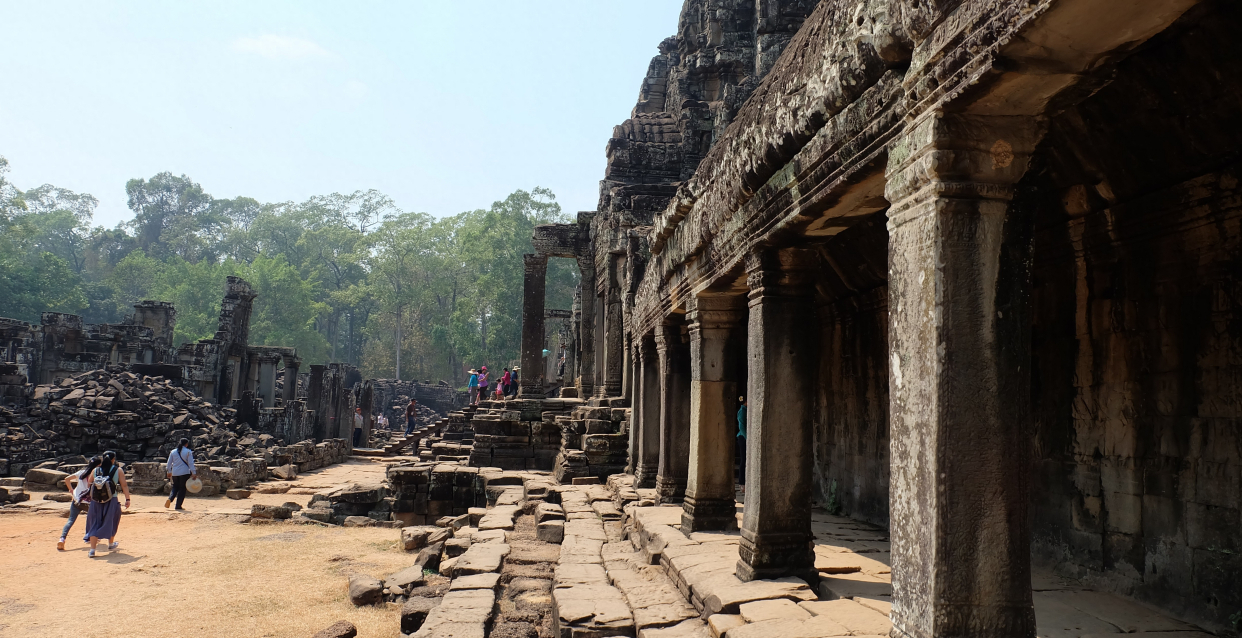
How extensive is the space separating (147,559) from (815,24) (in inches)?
396

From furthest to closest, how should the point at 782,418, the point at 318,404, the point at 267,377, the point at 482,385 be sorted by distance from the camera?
the point at 267,377 < the point at 318,404 < the point at 482,385 < the point at 782,418

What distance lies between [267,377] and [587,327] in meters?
16.9

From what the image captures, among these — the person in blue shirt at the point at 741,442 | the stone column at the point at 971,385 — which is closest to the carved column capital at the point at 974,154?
the stone column at the point at 971,385

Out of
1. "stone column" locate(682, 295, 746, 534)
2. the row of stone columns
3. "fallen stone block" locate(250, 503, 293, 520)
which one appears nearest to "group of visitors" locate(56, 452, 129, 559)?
"fallen stone block" locate(250, 503, 293, 520)

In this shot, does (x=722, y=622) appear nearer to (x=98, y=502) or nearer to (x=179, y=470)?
(x=98, y=502)

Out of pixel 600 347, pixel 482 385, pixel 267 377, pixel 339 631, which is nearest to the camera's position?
pixel 339 631

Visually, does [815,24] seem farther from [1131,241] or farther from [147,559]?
[147,559]

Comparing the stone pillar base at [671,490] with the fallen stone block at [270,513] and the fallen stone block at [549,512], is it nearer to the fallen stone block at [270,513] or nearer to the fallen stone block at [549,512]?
the fallen stone block at [549,512]

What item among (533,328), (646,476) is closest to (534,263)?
(533,328)

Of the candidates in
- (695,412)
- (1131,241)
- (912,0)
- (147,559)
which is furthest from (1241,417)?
(147,559)

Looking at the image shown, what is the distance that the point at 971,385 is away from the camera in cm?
270

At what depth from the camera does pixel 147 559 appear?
9.56 metres

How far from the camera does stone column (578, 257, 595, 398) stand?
60.8ft

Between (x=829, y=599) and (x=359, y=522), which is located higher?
(x=829, y=599)
